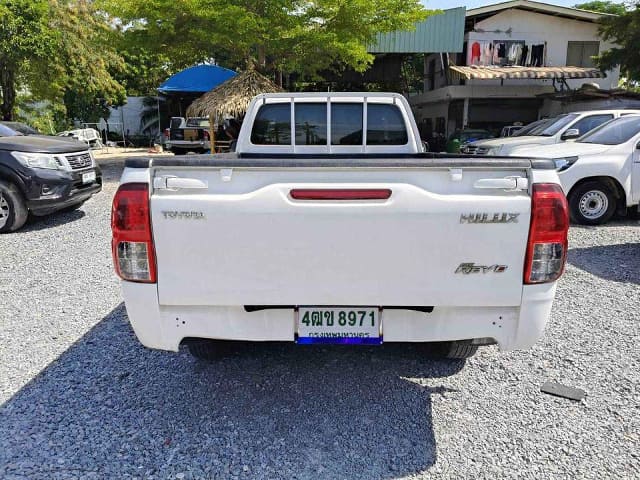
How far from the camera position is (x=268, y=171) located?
2.40m

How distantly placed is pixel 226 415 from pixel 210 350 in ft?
2.02

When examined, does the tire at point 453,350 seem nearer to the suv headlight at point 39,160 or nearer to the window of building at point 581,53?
the suv headlight at point 39,160

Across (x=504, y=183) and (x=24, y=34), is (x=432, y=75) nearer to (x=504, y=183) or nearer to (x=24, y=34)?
(x=24, y=34)

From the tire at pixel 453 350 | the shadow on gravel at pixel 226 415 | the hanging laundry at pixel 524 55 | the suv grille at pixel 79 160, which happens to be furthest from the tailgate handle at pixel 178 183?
the hanging laundry at pixel 524 55

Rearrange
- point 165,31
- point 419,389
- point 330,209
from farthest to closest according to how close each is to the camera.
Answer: point 165,31
point 419,389
point 330,209

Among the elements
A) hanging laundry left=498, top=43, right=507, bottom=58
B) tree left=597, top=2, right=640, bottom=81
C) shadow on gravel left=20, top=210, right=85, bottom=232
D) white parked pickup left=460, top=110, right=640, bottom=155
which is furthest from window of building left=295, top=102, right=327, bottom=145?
hanging laundry left=498, top=43, right=507, bottom=58

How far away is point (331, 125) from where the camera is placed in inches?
201

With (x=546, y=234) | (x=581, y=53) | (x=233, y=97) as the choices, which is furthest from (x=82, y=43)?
(x=581, y=53)

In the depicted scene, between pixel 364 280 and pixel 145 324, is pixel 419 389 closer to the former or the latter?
pixel 364 280

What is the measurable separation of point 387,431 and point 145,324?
1.51m

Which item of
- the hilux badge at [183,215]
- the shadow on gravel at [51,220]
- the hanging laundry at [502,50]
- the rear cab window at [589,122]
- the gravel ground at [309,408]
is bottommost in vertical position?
the gravel ground at [309,408]

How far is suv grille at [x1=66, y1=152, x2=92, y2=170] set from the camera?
7873 mm

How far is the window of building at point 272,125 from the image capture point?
5.05m

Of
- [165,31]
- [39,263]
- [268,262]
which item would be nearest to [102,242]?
[39,263]
